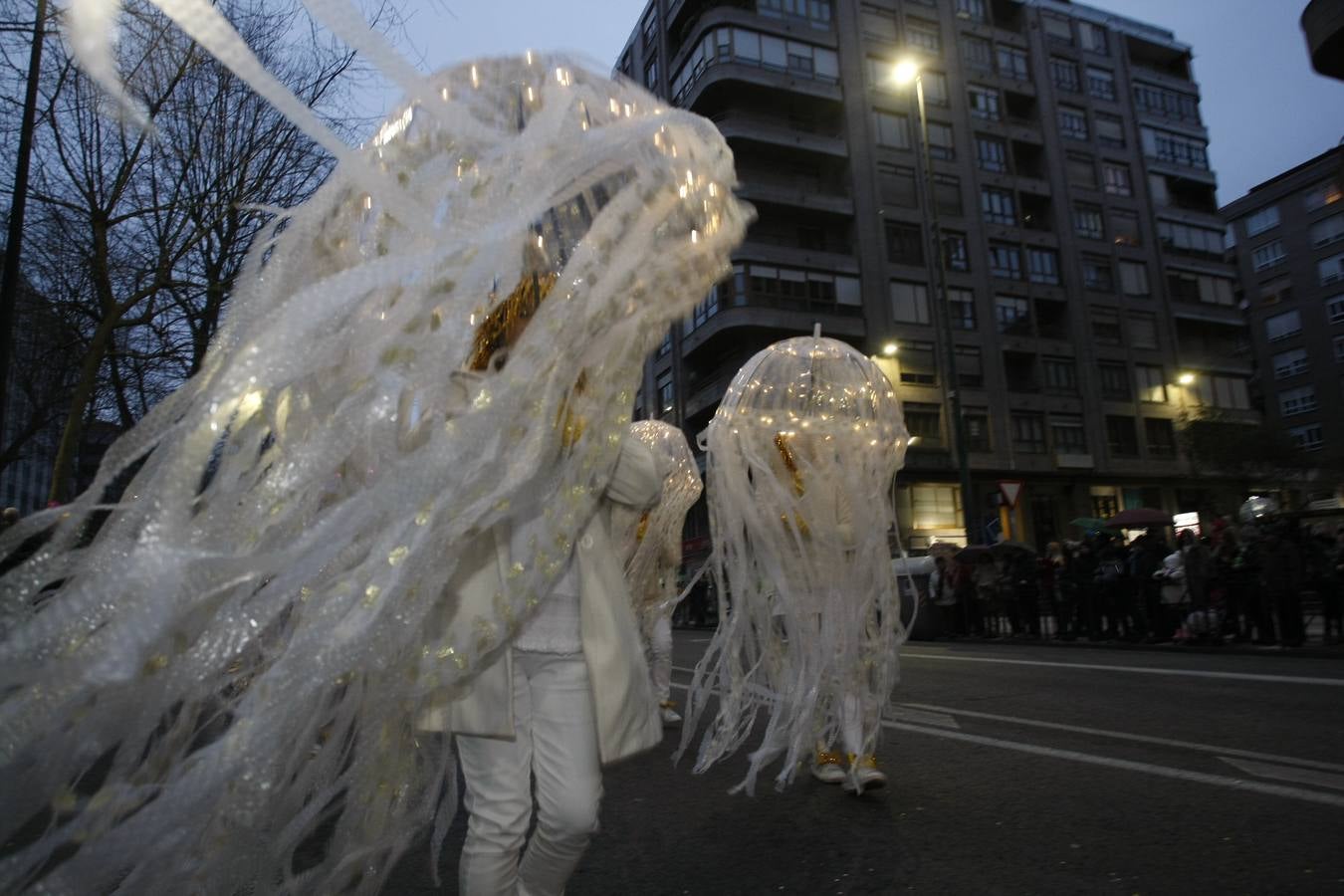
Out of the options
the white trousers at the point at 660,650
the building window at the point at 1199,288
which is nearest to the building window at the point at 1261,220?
the building window at the point at 1199,288

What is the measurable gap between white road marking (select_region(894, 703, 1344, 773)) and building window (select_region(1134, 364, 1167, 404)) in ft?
125

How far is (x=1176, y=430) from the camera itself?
39469mm

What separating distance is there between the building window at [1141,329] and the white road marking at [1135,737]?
3873 centimetres

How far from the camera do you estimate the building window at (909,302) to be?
36.0 meters

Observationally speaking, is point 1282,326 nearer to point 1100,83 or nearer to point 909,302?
point 1100,83

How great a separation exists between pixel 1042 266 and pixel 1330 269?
25.3 meters

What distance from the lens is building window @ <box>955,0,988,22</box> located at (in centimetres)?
4081

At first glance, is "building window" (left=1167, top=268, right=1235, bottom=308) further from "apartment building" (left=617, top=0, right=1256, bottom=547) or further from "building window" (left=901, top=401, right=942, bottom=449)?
"building window" (left=901, top=401, right=942, bottom=449)

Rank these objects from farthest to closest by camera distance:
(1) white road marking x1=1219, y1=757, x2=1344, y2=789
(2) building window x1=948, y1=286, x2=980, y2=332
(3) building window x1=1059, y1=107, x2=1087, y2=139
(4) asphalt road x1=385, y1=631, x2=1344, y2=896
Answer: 1. (3) building window x1=1059, y1=107, x2=1087, y2=139
2. (2) building window x1=948, y1=286, x2=980, y2=332
3. (1) white road marking x1=1219, y1=757, x2=1344, y2=789
4. (4) asphalt road x1=385, y1=631, x2=1344, y2=896

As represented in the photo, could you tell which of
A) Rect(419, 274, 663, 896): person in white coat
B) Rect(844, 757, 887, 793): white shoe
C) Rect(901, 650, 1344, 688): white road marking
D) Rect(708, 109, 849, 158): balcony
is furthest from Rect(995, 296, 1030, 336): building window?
Rect(419, 274, 663, 896): person in white coat

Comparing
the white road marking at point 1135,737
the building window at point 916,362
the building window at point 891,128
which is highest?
the building window at point 891,128

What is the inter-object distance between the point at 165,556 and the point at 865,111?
39753 millimetres

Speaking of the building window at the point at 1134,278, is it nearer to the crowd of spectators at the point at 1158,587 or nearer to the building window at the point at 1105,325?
the building window at the point at 1105,325

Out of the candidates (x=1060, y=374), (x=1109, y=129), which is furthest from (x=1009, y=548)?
(x=1109, y=129)
